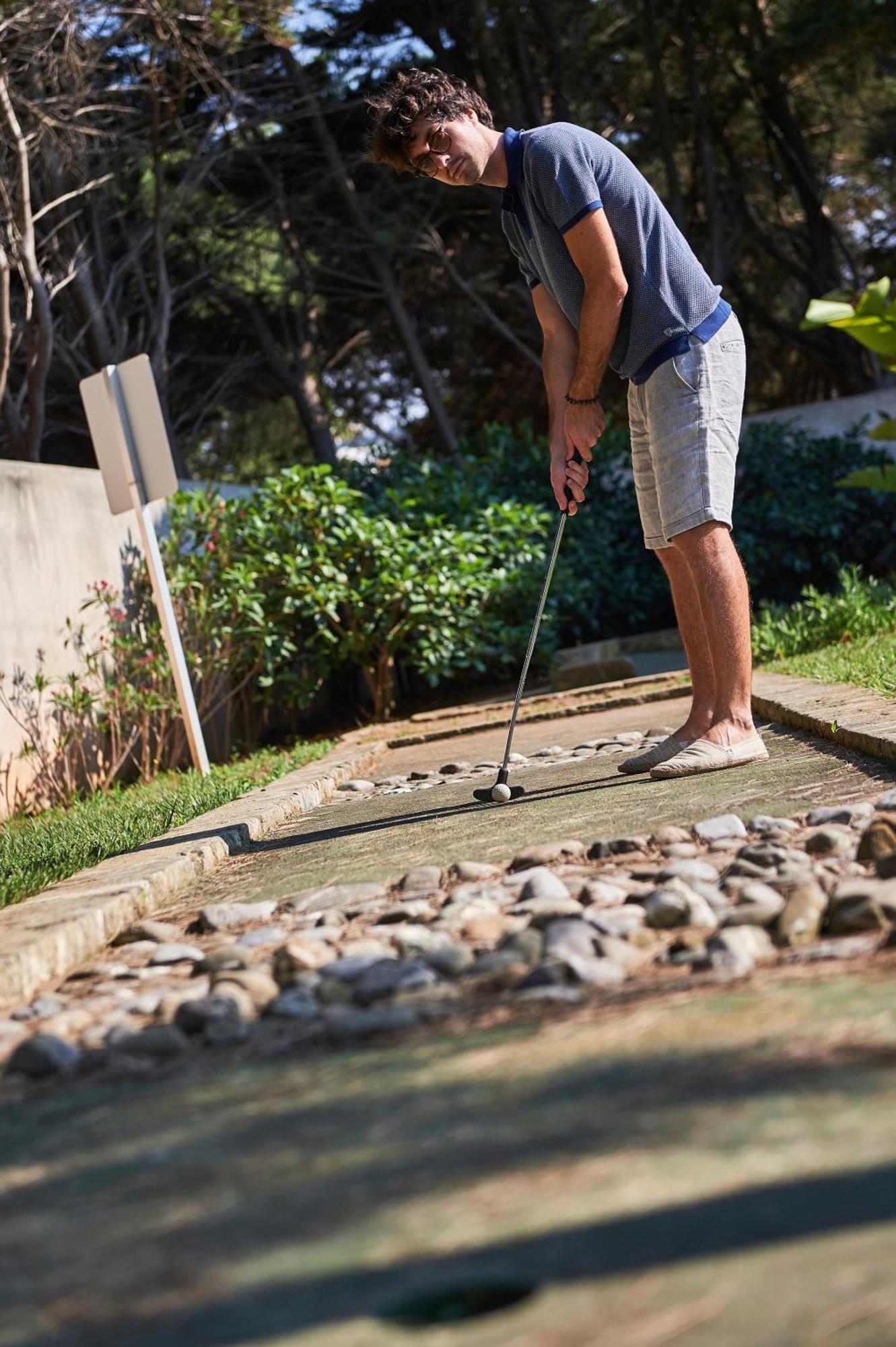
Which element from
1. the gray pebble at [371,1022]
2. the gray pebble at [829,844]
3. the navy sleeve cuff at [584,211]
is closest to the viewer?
the gray pebble at [371,1022]

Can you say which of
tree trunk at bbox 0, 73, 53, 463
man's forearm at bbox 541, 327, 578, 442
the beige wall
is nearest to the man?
man's forearm at bbox 541, 327, 578, 442

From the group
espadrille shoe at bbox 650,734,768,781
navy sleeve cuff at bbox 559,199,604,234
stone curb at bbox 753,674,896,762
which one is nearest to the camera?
stone curb at bbox 753,674,896,762

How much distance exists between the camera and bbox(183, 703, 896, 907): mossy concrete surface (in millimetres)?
2990

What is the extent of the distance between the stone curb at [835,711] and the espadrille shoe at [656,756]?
44 centimetres

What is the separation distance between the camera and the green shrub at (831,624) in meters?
6.99

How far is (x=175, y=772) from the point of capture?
655cm

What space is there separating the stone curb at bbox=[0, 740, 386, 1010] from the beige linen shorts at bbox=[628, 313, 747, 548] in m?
1.51

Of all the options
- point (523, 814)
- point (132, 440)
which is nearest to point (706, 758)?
point (523, 814)

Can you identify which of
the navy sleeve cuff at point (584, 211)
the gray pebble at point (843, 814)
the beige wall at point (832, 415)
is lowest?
the gray pebble at point (843, 814)

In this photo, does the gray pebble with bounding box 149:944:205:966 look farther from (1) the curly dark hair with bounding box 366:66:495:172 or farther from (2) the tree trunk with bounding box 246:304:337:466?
(2) the tree trunk with bounding box 246:304:337:466

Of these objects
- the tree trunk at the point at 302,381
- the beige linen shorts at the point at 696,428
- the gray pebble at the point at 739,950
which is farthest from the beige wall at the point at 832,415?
the gray pebble at the point at 739,950

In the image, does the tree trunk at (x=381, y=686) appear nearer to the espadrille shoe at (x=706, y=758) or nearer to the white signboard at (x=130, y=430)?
the white signboard at (x=130, y=430)

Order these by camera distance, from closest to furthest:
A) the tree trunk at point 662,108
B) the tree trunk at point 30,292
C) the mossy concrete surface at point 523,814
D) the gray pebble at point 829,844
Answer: the gray pebble at point 829,844 < the mossy concrete surface at point 523,814 < the tree trunk at point 30,292 < the tree trunk at point 662,108

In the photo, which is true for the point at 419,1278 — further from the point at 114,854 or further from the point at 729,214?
the point at 729,214
